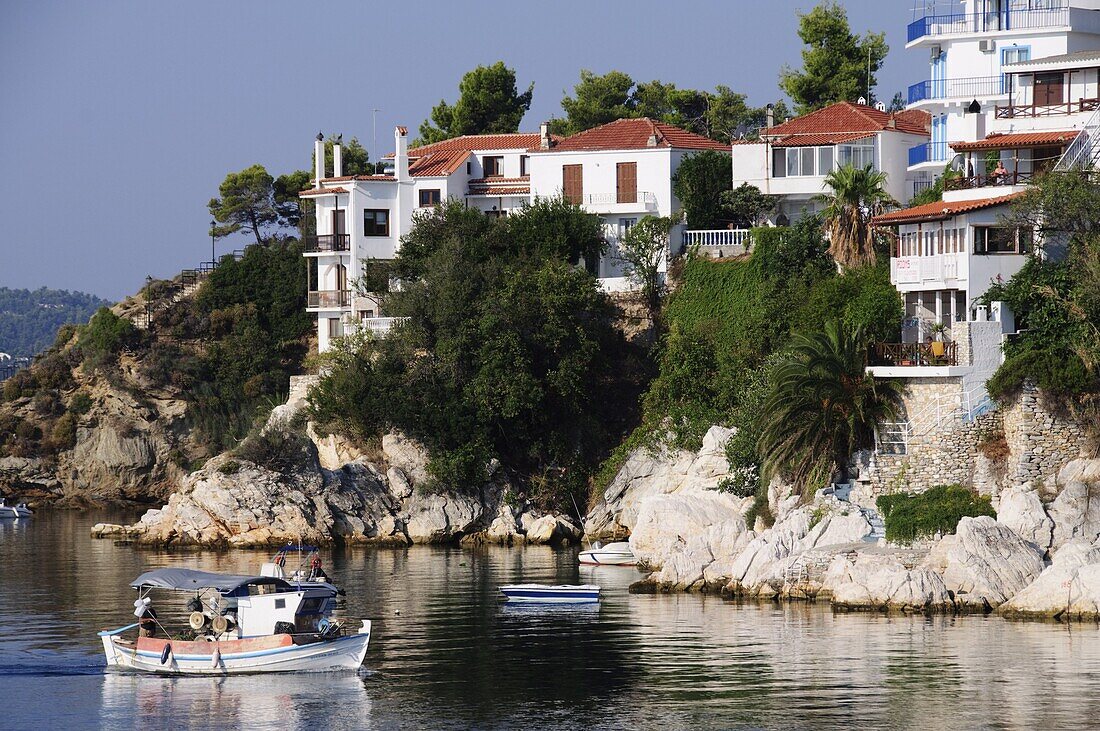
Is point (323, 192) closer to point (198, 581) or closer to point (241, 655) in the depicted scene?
point (198, 581)

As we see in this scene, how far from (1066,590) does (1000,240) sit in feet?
49.4

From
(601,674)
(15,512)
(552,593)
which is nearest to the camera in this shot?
(601,674)

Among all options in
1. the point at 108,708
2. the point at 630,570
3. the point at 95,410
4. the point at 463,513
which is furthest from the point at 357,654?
the point at 95,410

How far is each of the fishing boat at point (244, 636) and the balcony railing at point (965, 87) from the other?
39.1 m

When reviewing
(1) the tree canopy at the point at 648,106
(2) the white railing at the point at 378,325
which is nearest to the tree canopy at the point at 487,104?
(1) the tree canopy at the point at 648,106

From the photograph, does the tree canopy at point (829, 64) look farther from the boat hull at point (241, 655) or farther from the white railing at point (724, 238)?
the boat hull at point (241, 655)

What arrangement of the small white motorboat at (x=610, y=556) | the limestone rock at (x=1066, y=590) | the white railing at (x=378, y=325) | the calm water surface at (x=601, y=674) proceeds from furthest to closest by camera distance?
the white railing at (x=378, y=325)
the small white motorboat at (x=610, y=556)
the limestone rock at (x=1066, y=590)
the calm water surface at (x=601, y=674)

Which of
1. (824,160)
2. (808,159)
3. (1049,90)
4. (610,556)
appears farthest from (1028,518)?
(808,159)

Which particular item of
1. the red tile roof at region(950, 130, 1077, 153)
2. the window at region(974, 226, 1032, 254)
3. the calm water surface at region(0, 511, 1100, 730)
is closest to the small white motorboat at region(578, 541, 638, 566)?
the calm water surface at region(0, 511, 1100, 730)

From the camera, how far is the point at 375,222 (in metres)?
86.8

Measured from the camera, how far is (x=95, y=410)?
97062 millimetres

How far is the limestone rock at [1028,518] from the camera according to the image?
49312 mm

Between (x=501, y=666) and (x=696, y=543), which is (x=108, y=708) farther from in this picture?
(x=696, y=543)

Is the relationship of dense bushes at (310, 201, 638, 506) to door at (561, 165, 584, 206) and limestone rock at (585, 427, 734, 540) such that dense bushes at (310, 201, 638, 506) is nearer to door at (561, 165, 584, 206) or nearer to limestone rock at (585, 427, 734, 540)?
limestone rock at (585, 427, 734, 540)
